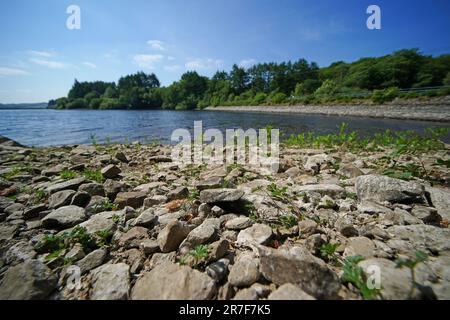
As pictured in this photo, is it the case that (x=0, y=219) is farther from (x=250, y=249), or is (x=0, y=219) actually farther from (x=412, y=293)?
(x=412, y=293)

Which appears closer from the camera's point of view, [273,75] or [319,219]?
[319,219]

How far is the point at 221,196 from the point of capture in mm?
2352

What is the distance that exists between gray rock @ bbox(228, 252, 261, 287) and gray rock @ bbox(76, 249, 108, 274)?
3.81 ft

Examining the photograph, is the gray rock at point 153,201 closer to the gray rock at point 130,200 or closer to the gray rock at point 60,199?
the gray rock at point 130,200

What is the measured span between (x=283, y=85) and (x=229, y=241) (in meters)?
79.2

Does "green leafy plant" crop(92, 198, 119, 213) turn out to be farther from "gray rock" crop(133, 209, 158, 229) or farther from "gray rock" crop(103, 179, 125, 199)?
"gray rock" crop(133, 209, 158, 229)

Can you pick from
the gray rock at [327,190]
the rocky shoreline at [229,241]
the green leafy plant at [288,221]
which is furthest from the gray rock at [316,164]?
the green leafy plant at [288,221]

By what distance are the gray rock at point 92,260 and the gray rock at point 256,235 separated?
4.05 ft

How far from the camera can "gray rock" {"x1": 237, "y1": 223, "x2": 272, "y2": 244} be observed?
1.74m

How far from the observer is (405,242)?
5.17ft

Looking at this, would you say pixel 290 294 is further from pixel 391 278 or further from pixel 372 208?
pixel 372 208
